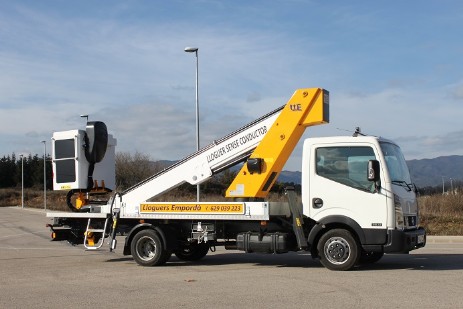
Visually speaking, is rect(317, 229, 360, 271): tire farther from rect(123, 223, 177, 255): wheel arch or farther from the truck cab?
rect(123, 223, 177, 255): wheel arch

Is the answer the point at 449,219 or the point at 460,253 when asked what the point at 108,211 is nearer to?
the point at 460,253

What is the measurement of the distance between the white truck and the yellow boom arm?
21mm

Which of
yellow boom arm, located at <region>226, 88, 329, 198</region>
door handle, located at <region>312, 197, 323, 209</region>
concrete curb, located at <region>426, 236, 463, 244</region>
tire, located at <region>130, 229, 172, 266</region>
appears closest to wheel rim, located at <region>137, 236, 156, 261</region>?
tire, located at <region>130, 229, 172, 266</region>

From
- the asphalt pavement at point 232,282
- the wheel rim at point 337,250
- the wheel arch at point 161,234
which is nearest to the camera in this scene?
the asphalt pavement at point 232,282

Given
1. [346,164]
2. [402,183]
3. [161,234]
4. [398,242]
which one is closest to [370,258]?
[398,242]

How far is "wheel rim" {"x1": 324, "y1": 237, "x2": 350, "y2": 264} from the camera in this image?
11.5 meters

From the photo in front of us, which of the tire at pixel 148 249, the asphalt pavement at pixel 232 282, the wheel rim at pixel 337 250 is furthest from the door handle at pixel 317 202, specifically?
the tire at pixel 148 249

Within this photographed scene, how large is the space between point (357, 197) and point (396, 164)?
3.68 feet

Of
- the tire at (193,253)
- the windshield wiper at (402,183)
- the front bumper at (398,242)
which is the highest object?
the windshield wiper at (402,183)

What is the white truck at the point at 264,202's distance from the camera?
1144cm

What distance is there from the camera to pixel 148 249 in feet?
43.8

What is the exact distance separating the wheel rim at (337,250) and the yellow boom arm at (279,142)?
1820 mm

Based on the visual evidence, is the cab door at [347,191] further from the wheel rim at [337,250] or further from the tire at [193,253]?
the tire at [193,253]

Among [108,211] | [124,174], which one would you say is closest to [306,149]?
[108,211]
